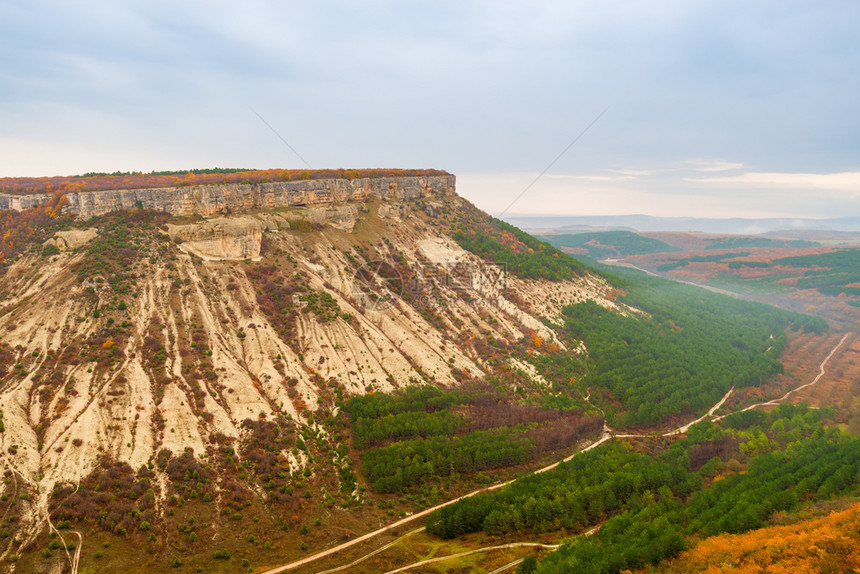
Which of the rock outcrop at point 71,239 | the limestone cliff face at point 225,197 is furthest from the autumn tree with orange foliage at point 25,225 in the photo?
the rock outcrop at point 71,239

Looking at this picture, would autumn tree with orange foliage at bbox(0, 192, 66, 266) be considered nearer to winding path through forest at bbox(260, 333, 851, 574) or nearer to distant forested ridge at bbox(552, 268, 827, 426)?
winding path through forest at bbox(260, 333, 851, 574)

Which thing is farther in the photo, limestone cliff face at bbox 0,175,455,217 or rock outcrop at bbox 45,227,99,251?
limestone cliff face at bbox 0,175,455,217

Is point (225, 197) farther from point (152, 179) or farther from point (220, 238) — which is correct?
point (152, 179)

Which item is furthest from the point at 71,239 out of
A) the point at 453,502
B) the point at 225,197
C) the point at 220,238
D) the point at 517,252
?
the point at 517,252

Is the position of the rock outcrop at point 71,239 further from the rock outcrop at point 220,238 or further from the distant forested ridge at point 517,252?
the distant forested ridge at point 517,252

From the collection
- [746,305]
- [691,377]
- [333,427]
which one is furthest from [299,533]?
[746,305]

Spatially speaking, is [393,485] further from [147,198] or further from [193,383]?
[147,198]

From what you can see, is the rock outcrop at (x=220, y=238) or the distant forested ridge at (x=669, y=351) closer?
the rock outcrop at (x=220, y=238)

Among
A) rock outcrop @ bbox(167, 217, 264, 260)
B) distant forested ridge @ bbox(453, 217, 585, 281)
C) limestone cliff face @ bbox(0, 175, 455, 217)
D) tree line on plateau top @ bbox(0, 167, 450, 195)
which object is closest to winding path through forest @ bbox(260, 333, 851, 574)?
distant forested ridge @ bbox(453, 217, 585, 281)
